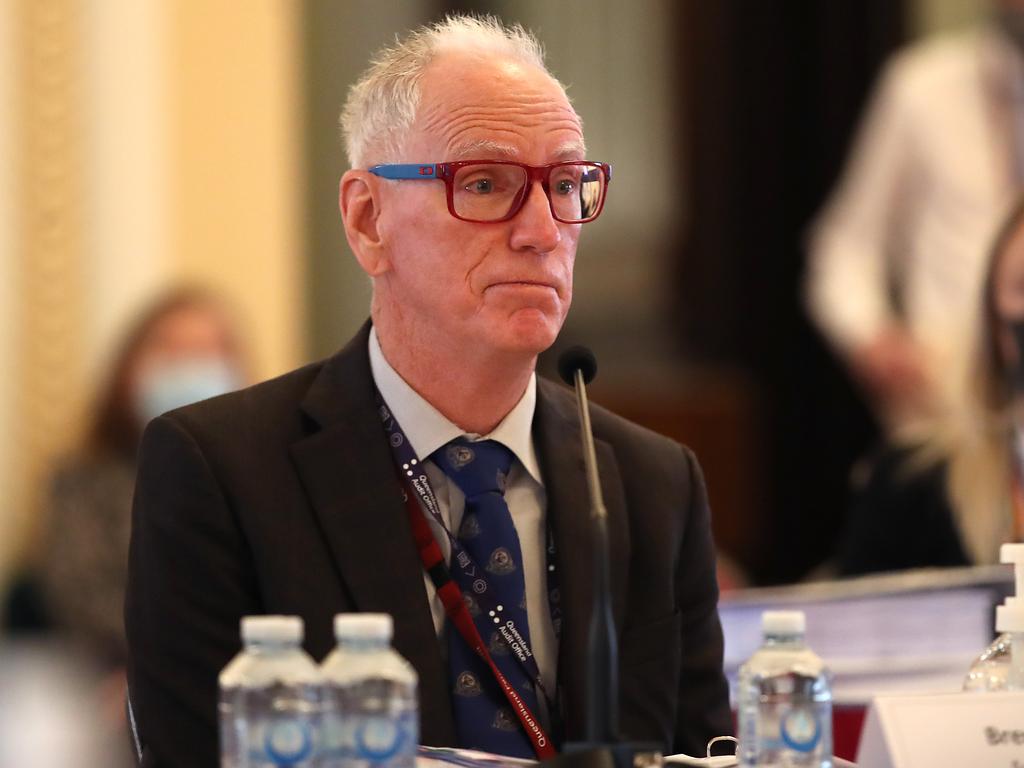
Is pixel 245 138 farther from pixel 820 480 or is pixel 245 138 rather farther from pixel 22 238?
pixel 820 480

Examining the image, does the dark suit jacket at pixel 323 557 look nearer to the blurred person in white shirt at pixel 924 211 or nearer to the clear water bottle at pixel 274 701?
the clear water bottle at pixel 274 701

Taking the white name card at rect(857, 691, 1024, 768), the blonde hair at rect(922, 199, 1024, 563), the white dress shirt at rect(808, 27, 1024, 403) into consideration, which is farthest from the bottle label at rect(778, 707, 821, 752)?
the white dress shirt at rect(808, 27, 1024, 403)

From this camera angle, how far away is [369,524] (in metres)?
2.03

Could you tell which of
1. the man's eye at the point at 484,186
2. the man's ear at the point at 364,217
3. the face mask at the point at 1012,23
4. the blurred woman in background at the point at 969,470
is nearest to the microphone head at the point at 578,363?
the man's eye at the point at 484,186

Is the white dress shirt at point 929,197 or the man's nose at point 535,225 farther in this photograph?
the white dress shirt at point 929,197

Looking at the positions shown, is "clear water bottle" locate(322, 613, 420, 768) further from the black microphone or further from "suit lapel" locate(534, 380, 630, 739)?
"suit lapel" locate(534, 380, 630, 739)

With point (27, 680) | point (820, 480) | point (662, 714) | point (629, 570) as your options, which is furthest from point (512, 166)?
point (820, 480)

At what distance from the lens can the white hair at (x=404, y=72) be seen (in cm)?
215

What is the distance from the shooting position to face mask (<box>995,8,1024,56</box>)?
4859mm

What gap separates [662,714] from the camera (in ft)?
7.03

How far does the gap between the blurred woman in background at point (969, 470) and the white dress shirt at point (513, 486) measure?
4.55ft

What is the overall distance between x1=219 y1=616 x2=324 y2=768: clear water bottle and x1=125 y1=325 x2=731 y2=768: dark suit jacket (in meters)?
0.38

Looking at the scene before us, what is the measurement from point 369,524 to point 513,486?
0.70 ft

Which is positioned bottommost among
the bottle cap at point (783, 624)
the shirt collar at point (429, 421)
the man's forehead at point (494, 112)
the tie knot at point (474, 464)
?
the bottle cap at point (783, 624)
